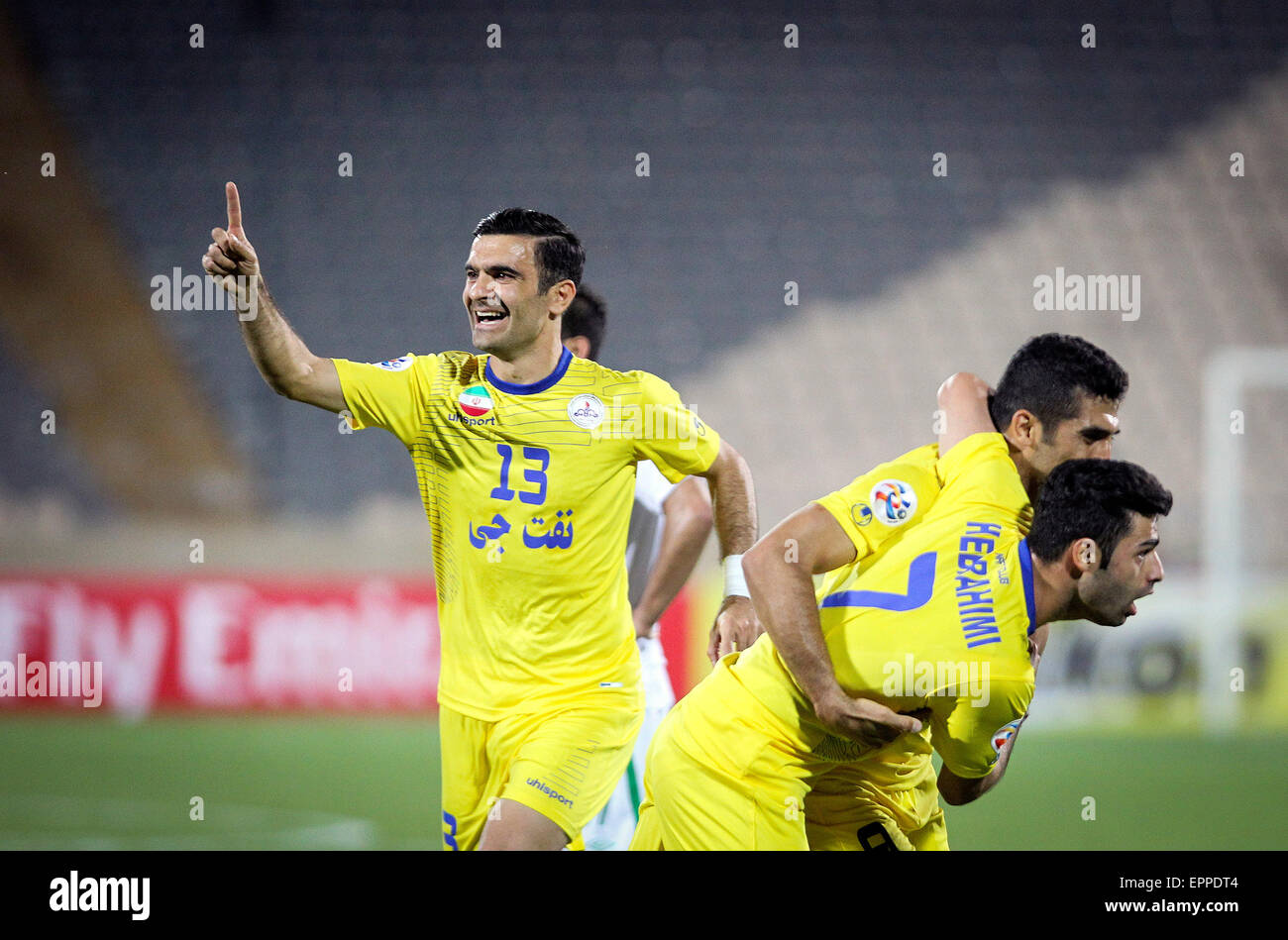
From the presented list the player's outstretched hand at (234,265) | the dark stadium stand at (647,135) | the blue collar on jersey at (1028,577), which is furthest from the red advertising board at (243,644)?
the blue collar on jersey at (1028,577)

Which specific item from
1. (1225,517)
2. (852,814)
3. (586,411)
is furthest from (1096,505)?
(1225,517)

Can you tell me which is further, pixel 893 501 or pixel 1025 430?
pixel 1025 430

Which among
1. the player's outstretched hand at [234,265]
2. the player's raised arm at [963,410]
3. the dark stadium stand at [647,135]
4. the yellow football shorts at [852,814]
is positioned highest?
the dark stadium stand at [647,135]

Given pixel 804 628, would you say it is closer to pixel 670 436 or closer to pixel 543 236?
pixel 670 436

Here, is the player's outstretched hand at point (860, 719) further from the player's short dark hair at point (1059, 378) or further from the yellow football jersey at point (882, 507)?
the player's short dark hair at point (1059, 378)

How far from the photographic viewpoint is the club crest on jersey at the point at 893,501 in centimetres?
302

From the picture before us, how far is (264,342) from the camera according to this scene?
11.3ft

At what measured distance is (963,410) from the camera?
3.40 m

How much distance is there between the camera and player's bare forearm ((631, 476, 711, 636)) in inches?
180

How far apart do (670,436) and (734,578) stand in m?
0.47

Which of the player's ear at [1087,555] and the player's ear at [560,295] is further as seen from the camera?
the player's ear at [560,295]

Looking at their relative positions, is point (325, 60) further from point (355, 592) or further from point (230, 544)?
point (355, 592)

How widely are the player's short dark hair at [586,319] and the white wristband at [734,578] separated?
1.12m

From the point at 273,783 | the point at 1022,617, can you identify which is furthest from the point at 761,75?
the point at 1022,617
